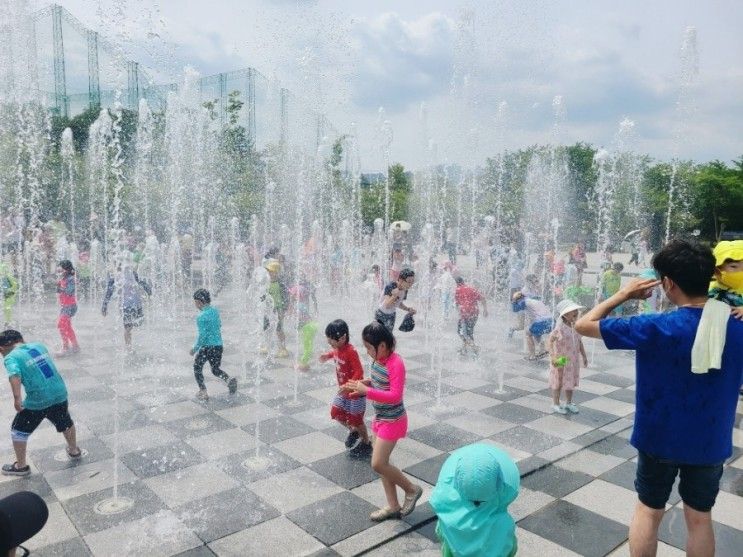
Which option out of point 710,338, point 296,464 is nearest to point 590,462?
point 296,464

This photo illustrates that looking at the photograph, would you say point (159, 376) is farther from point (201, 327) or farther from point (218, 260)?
point (218, 260)

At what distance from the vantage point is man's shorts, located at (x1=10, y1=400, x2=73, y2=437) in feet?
14.4

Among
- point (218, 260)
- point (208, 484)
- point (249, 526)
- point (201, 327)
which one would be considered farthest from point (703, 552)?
point (218, 260)

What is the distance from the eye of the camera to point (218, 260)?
16000 millimetres

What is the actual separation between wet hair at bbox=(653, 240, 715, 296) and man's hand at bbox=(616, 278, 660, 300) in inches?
3.4

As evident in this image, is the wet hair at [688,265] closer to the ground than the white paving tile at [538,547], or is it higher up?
higher up

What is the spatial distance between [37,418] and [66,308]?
14.6ft

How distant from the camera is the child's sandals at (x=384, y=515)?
3820mm

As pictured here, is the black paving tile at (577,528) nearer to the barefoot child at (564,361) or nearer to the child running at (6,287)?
the barefoot child at (564,361)

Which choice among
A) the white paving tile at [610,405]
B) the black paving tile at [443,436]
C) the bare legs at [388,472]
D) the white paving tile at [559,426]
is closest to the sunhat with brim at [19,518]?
the bare legs at [388,472]

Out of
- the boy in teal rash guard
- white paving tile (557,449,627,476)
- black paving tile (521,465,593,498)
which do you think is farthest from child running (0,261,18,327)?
white paving tile (557,449,627,476)

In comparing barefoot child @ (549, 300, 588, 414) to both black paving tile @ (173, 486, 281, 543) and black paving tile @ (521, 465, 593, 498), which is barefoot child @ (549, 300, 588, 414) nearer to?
black paving tile @ (521, 465, 593, 498)

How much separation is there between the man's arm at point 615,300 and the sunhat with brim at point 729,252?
0.53m

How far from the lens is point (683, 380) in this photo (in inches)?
103
